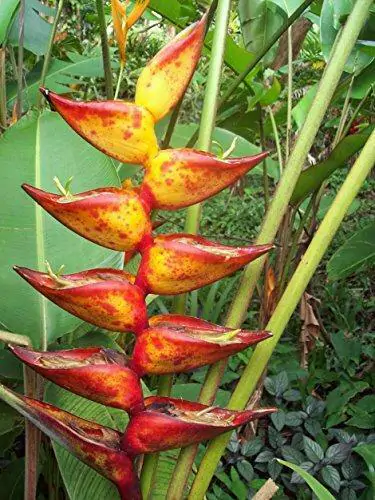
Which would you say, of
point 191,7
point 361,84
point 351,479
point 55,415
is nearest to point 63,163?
point 55,415

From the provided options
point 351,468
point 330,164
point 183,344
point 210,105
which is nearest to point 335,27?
point 330,164

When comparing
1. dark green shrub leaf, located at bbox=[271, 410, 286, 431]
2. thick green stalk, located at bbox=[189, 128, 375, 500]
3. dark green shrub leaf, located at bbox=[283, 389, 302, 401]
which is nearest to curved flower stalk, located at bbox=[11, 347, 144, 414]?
thick green stalk, located at bbox=[189, 128, 375, 500]

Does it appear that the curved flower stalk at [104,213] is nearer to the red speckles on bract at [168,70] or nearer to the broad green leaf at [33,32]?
the red speckles on bract at [168,70]

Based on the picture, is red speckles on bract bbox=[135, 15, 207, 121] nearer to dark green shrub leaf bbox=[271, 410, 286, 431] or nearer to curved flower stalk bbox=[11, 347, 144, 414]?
curved flower stalk bbox=[11, 347, 144, 414]

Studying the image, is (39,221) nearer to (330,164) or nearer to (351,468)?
(330,164)

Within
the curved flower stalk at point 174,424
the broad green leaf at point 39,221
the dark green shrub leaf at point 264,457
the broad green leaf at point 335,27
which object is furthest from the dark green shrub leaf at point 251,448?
the curved flower stalk at point 174,424
